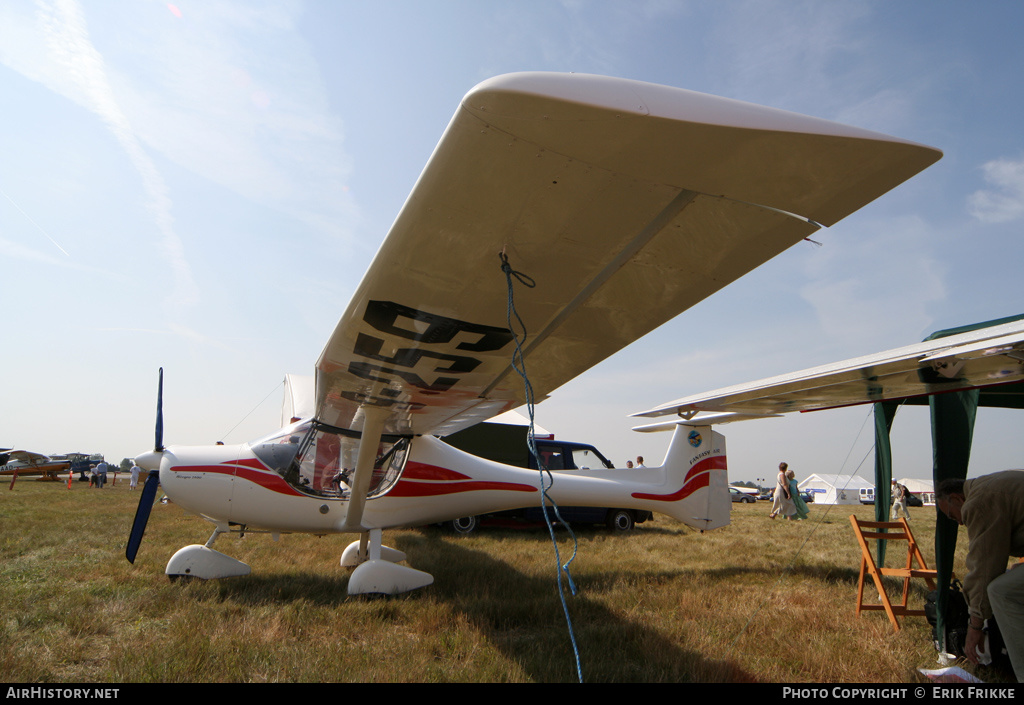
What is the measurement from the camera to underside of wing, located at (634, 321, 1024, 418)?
2.94 m

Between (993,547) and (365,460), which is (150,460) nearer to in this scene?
(365,460)

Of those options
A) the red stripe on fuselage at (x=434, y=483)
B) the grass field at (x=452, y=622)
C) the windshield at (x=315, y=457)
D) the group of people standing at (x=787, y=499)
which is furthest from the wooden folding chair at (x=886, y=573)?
the group of people standing at (x=787, y=499)

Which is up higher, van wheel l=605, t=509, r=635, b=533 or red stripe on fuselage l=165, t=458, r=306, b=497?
red stripe on fuselage l=165, t=458, r=306, b=497

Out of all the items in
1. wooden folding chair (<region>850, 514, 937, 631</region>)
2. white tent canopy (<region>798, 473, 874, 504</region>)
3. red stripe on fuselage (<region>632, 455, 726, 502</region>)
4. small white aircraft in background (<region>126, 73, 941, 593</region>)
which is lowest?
white tent canopy (<region>798, 473, 874, 504</region>)

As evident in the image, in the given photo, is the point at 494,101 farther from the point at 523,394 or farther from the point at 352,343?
the point at 523,394

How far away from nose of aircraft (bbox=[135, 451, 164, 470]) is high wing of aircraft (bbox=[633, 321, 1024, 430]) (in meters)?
5.63

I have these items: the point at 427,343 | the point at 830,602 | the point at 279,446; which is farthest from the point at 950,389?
the point at 279,446

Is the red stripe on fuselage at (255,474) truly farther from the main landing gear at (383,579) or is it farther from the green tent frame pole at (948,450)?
the green tent frame pole at (948,450)

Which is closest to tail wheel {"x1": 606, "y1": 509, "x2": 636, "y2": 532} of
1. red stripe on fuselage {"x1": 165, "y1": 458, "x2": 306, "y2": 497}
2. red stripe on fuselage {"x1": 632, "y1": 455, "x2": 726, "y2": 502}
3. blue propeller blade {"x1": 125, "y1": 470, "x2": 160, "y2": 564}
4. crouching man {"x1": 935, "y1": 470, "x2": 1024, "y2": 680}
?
red stripe on fuselage {"x1": 632, "y1": 455, "x2": 726, "y2": 502}

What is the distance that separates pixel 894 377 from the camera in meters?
3.79

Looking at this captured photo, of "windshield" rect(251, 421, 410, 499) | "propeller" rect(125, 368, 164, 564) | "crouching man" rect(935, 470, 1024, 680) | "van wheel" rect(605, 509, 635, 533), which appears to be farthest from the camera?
"van wheel" rect(605, 509, 635, 533)

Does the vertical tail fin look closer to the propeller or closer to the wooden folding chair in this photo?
the wooden folding chair

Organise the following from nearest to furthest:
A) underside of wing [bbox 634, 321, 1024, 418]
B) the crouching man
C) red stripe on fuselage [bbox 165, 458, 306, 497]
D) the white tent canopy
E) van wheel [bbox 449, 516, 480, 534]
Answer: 1. the crouching man
2. underside of wing [bbox 634, 321, 1024, 418]
3. red stripe on fuselage [bbox 165, 458, 306, 497]
4. van wheel [bbox 449, 516, 480, 534]
5. the white tent canopy

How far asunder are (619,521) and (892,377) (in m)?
8.00
